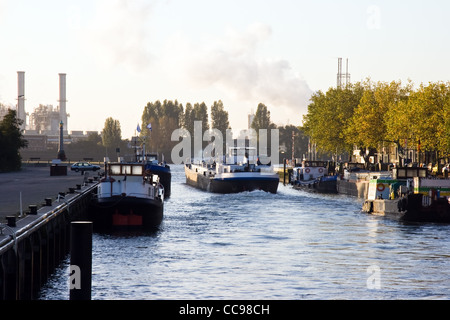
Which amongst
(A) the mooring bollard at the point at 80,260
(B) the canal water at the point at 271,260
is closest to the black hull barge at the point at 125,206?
(B) the canal water at the point at 271,260

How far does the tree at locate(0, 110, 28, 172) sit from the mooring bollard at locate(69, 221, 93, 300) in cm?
9630

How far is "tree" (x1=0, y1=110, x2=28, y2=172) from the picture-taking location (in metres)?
114

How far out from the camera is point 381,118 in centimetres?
12575

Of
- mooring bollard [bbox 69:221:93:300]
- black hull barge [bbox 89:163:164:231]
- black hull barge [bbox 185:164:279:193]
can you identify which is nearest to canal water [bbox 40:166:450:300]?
black hull barge [bbox 89:163:164:231]

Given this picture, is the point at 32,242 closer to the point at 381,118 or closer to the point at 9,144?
the point at 9,144

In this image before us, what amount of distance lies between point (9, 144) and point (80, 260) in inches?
3905

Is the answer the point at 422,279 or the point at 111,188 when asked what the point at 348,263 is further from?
the point at 111,188

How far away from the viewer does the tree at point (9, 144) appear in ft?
374

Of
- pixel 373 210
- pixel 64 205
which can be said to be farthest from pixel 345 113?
pixel 64 205

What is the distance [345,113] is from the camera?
138875 millimetres

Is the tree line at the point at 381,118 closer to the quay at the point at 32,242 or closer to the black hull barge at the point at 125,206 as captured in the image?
the black hull barge at the point at 125,206

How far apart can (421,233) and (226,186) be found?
4359cm

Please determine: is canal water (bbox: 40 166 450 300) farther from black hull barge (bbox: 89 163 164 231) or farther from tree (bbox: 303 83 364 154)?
tree (bbox: 303 83 364 154)

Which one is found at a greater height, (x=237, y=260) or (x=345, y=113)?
(x=345, y=113)
